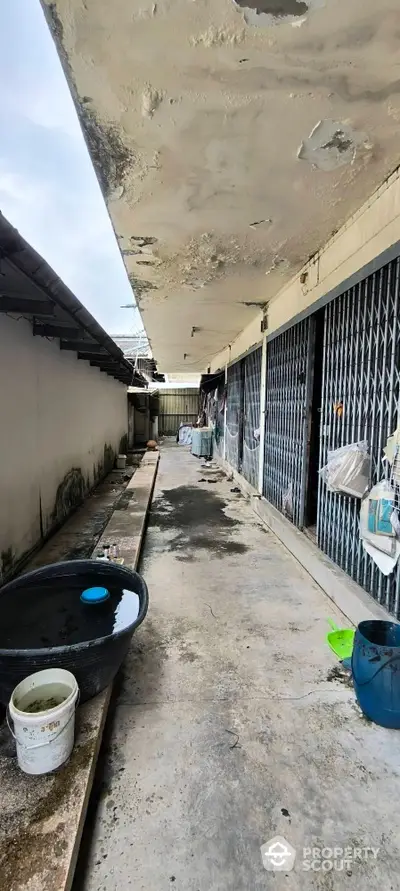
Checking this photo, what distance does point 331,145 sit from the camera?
1846 millimetres

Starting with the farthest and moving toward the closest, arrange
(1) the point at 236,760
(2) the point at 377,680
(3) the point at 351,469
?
(3) the point at 351,469
(2) the point at 377,680
(1) the point at 236,760

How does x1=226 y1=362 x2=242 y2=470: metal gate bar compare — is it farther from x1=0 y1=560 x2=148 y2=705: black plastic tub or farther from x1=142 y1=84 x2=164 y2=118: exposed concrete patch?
x1=142 y1=84 x2=164 y2=118: exposed concrete patch

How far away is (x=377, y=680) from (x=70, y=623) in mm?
1425

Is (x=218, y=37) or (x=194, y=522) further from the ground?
(x=218, y=37)

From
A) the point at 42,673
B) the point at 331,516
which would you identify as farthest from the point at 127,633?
the point at 331,516

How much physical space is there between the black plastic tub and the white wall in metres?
1.07

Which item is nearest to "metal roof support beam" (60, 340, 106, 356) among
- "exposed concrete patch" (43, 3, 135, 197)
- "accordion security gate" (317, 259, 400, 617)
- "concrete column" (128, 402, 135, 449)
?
"exposed concrete patch" (43, 3, 135, 197)

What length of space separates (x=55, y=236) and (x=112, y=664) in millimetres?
11997

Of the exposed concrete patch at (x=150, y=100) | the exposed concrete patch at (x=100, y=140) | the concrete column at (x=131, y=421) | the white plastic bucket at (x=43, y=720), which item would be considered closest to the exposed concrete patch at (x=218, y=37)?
the exposed concrete patch at (x=150, y=100)

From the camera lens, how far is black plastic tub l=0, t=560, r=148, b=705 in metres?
1.50

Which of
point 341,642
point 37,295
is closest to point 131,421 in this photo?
point 37,295

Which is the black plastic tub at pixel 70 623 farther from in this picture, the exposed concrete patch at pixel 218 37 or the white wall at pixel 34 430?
the exposed concrete patch at pixel 218 37

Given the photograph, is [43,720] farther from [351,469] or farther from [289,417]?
[289,417]

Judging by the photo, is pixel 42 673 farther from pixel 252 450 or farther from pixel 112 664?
pixel 252 450
